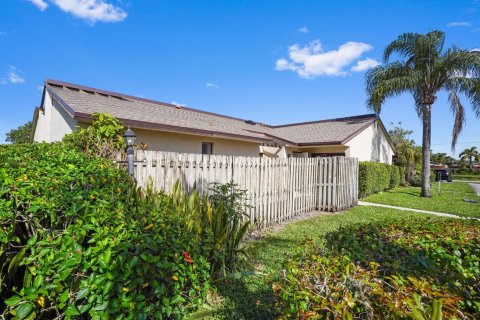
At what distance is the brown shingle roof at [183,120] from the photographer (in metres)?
→ 8.80

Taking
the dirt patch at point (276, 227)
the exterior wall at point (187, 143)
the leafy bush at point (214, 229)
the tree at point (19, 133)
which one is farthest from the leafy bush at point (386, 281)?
the tree at point (19, 133)

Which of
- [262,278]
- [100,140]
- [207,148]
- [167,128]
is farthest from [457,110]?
[100,140]

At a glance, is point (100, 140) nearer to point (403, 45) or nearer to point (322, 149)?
point (322, 149)

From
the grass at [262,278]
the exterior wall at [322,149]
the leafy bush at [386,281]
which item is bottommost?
the grass at [262,278]

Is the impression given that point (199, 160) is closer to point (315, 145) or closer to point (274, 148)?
point (274, 148)

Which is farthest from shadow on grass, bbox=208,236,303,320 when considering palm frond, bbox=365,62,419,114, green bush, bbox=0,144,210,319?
palm frond, bbox=365,62,419,114

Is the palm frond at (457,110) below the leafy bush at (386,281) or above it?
above

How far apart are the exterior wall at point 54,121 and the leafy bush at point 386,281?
906 centimetres

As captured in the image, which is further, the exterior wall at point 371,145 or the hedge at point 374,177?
the exterior wall at point 371,145

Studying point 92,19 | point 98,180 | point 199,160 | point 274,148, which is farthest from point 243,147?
point 98,180

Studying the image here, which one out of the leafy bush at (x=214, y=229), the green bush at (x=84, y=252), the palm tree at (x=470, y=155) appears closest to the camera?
the green bush at (x=84, y=252)

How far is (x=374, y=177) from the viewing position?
51.8 feet

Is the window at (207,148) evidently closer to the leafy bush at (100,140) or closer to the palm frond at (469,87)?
the leafy bush at (100,140)

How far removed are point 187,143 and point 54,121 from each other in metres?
5.63
